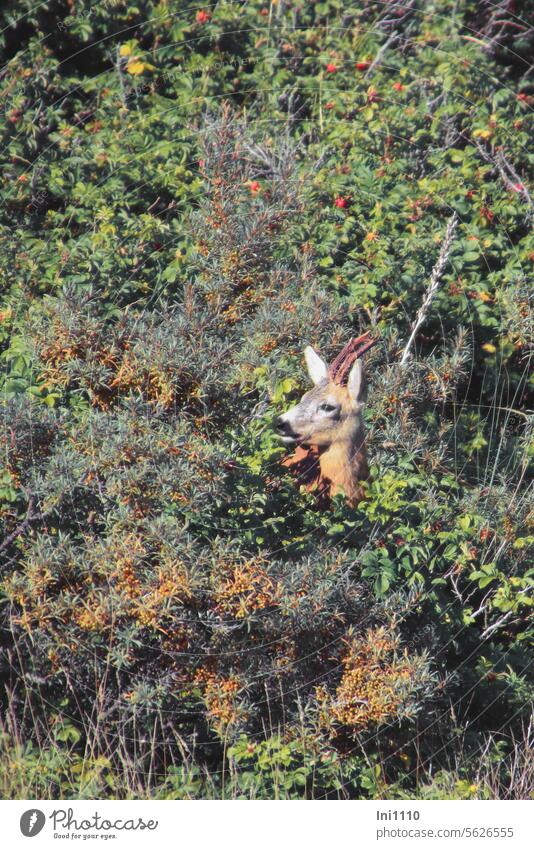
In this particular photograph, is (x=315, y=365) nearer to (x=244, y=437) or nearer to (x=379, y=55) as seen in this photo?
(x=244, y=437)

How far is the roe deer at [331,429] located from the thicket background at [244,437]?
0.10 m

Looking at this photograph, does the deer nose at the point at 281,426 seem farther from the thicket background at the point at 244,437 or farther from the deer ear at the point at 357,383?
the deer ear at the point at 357,383

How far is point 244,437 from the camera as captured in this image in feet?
12.8

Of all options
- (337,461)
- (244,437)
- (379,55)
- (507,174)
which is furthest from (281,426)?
(379,55)

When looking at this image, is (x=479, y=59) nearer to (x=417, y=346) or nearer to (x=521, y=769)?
(x=417, y=346)

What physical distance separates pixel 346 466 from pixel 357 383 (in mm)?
340

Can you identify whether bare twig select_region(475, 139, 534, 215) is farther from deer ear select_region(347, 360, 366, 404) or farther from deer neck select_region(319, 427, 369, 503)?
deer neck select_region(319, 427, 369, 503)

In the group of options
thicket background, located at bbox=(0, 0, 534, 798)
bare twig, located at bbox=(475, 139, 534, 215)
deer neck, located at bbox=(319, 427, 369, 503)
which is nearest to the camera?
thicket background, located at bbox=(0, 0, 534, 798)

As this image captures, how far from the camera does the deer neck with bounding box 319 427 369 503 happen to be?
4125mm

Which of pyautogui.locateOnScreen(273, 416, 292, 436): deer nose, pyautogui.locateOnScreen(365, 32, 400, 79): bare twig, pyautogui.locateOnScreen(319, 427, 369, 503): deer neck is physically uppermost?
pyautogui.locateOnScreen(365, 32, 400, 79): bare twig

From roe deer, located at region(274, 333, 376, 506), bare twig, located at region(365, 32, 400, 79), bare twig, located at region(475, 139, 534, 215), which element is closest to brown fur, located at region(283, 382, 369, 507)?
roe deer, located at region(274, 333, 376, 506)

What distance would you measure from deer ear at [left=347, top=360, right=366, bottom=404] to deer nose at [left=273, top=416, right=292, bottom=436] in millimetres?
297

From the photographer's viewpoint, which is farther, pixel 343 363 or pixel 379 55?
pixel 379 55

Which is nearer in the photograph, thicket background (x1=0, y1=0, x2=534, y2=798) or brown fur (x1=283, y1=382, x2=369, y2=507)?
thicket background (x1=0, y1=0, x2=534, y2=798)
